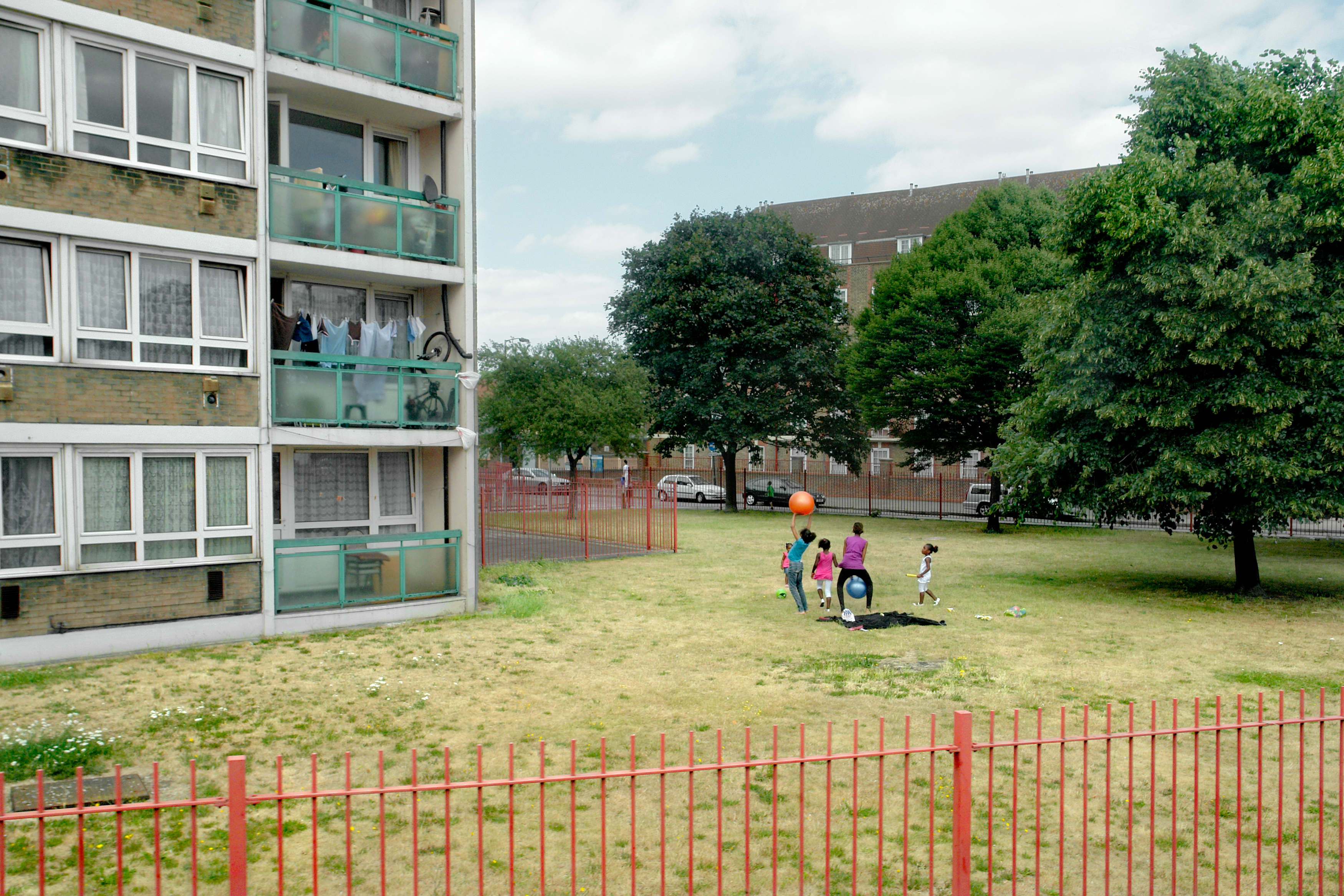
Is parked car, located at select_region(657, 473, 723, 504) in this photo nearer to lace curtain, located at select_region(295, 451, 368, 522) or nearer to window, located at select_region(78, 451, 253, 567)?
lace curtain, located at select_region(295, 451, 368, 522)

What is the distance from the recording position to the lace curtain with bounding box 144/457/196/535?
12.8 m

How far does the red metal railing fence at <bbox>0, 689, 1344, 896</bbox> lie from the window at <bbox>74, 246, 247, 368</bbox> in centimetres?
734

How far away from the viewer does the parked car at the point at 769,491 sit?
42.8 metres

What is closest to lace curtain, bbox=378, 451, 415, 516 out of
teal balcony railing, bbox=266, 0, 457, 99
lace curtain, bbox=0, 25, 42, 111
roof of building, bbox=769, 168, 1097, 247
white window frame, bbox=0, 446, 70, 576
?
white window frame, bbox=0, 446, 70, 576

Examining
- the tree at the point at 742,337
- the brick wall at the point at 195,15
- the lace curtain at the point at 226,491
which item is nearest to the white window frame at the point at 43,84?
the brick wall at the point at 195,15

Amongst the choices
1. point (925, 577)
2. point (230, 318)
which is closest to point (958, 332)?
point (925, 577)

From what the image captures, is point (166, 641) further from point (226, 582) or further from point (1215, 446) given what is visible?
point (1215, 446)

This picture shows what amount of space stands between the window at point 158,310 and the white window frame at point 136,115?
47.7 inches

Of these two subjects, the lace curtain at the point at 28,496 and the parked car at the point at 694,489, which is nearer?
the lace curtain at the point at 28,496

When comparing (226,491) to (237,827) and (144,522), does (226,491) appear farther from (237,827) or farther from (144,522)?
(237,827)

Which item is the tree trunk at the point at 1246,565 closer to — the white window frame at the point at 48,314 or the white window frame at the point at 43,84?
the white window frame at the point at 48,314

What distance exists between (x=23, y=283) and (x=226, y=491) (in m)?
3.54

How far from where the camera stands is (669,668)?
11.7 m

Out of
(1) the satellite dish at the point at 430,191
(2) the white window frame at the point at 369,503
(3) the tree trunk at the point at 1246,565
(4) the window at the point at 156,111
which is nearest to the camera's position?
(4) the window at the point at 156,111
